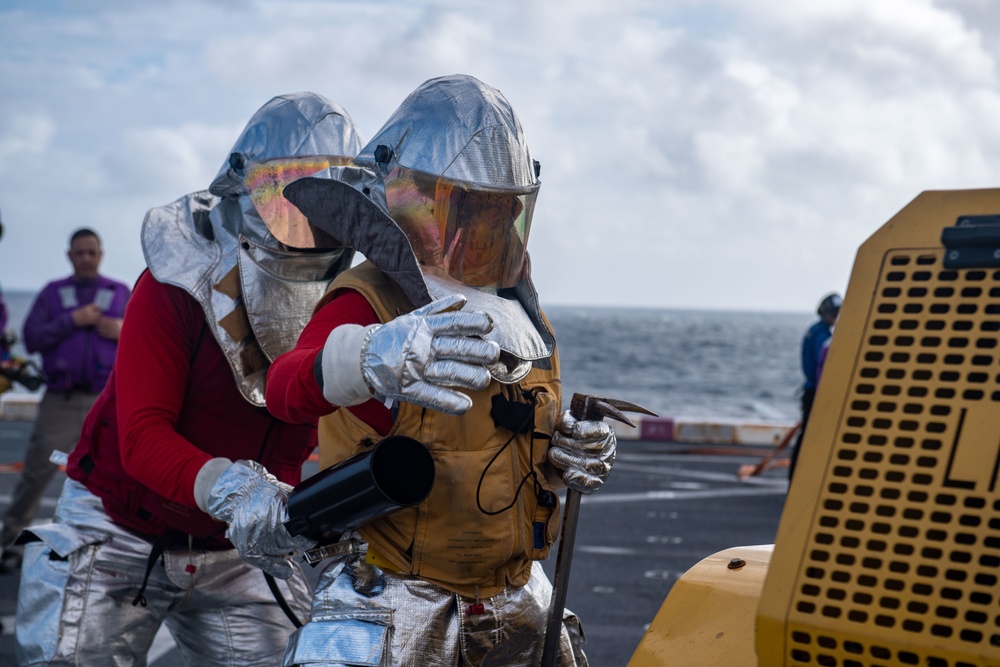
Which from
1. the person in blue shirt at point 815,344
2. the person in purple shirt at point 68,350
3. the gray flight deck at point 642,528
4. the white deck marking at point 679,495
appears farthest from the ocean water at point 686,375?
the person in purple shirt at point 68,350

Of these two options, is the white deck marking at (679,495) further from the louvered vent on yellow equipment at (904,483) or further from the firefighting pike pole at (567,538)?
the louvered vent on yellow equipment at (904,483)

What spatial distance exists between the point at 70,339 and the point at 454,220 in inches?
181

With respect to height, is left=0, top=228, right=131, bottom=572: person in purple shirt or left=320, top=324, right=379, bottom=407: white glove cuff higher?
left=320, top=324, right=379, bottom=407: white glove cuff

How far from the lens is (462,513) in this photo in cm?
230

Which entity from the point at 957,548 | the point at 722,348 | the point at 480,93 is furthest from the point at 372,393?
the point at 722,348

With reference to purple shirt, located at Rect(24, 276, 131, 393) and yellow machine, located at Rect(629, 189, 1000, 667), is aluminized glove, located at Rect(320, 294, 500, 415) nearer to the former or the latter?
yellow machine, located at Rect(629, 189, 1000, 667)

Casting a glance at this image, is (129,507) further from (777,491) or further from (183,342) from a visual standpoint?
(777,491)

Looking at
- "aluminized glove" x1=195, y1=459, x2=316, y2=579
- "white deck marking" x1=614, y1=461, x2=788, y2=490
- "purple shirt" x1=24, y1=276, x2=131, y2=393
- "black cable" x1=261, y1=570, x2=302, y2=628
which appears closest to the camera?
"aluminized glove" x1=195, y1=459, x2=316, y2=579

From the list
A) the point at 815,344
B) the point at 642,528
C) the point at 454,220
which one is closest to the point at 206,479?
the point at 454,220

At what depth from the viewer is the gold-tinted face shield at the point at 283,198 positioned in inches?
112

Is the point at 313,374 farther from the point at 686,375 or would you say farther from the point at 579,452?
the point at 686,375

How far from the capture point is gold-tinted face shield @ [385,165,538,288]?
2416mm

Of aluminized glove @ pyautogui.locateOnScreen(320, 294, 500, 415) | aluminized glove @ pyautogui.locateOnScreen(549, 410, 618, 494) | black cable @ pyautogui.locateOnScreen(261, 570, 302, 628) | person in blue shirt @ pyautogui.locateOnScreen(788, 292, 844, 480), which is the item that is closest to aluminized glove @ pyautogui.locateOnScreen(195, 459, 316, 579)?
black cable @ pyautogui.locateOnScreen(261, 570, 302, 628)

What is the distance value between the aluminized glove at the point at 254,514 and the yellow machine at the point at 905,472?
1213 mm
